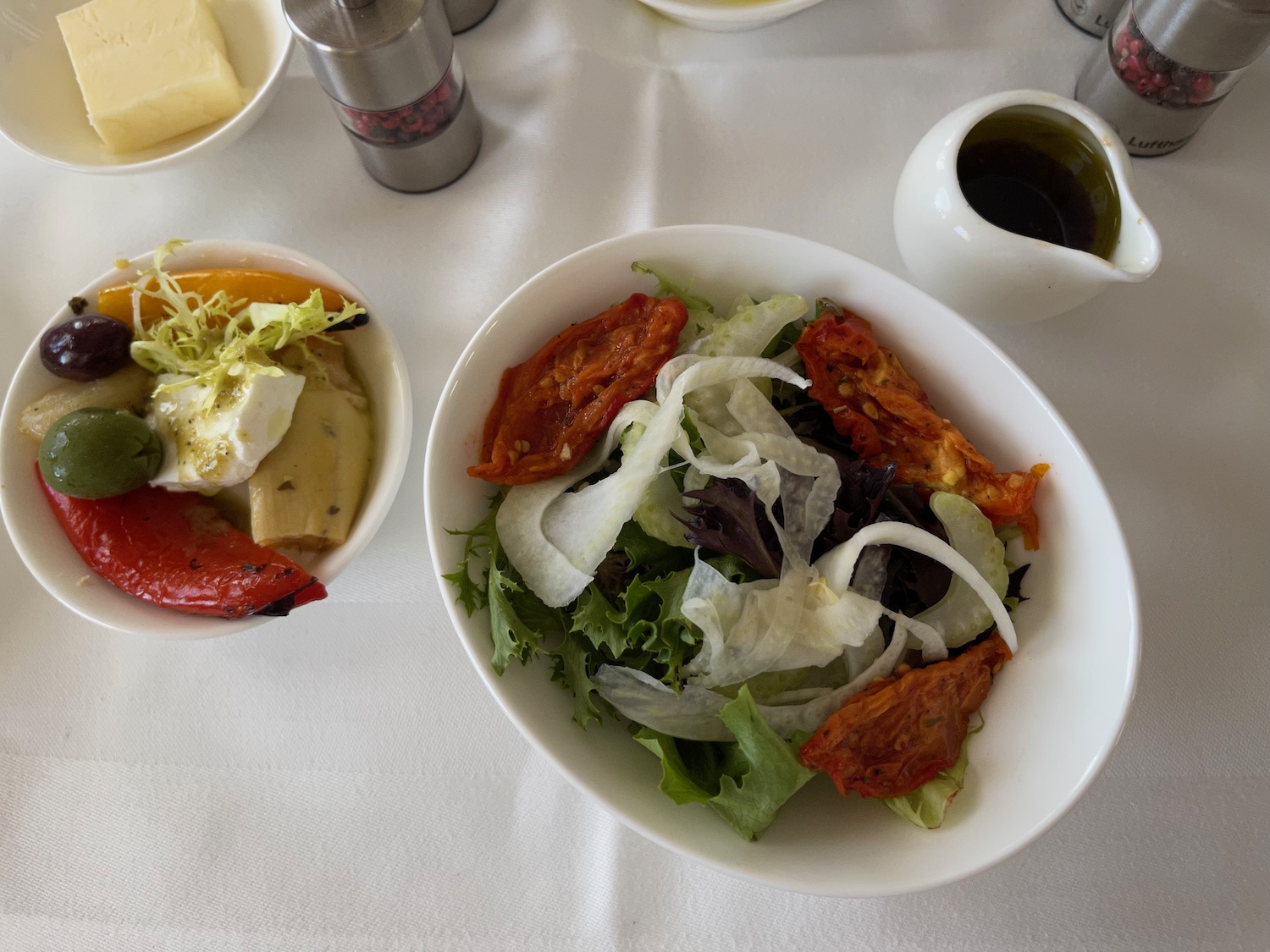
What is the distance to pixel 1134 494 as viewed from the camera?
0.92m

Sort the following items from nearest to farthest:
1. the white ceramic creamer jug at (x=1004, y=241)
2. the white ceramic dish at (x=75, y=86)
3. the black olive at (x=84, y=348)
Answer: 1. the white ceramic creamer jug at (x=1004, y=241)
2. the black olive at (x=84, y=348)
3. the white ceramic dish at (x=75, y=86)

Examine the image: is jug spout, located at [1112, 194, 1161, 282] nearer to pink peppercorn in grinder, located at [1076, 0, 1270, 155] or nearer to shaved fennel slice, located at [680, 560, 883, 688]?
pink peppercorn in grinder, located at [1076, 0, 1270, 155]

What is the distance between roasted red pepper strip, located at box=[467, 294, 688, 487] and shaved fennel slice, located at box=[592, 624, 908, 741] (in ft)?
0.67

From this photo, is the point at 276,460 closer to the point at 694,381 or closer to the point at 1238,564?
the point at 694,381

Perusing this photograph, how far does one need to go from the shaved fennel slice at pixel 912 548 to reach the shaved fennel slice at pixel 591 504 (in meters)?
0.15

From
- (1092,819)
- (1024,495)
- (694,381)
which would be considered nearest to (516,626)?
(694,381)

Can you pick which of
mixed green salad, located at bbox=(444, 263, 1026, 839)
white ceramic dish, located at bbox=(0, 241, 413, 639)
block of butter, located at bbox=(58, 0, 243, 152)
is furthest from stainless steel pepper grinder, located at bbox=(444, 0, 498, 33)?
mixed green salad, located at bbox=(444, 263, 1026, 839)

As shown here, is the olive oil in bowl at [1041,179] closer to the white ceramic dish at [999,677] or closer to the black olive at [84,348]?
the white ceramic dish at [999,677]

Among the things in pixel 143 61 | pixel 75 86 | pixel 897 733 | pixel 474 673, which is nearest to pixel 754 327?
pixel 897 733

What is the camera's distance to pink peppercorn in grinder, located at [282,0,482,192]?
2.64ft

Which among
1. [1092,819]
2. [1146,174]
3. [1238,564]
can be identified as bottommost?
[1092,819]

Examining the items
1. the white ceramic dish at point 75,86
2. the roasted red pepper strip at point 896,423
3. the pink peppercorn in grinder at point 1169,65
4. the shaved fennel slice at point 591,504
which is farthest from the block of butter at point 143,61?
the pink peppercorn in grinder at point 1169,65

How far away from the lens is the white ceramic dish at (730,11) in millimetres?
946

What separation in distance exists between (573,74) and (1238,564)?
3.13 ft
